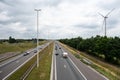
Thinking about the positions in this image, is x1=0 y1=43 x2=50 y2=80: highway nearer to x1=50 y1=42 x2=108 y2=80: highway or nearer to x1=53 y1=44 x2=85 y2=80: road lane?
x1=50 y1=42 x2=108 y2=80: highway

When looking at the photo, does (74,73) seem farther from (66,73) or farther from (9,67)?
(9,67)

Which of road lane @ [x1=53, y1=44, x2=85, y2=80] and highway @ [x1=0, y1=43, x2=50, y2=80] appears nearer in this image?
road lane @ [x1=53, y1=44, x2=85, y2=80]

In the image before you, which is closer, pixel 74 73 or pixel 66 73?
pixel 66 73

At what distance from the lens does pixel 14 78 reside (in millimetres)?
34250

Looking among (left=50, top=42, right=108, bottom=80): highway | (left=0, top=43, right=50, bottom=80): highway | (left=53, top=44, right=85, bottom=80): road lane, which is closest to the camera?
(left=53, top=44, right=85, bottom=80): road lane

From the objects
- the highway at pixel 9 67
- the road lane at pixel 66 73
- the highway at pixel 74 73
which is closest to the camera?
the road lane at pixel 66 73

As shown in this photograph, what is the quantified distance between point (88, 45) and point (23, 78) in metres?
85.2

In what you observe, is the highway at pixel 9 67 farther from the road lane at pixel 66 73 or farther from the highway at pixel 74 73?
the road lane at pixel 66 73

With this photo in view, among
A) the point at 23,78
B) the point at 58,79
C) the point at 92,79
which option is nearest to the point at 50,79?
the point at 58,79

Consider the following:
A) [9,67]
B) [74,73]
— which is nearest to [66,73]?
[74,73]

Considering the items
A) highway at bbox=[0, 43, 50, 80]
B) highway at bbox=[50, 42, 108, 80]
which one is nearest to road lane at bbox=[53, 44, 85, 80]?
highway at bbox=[50, 42, 108, 80]

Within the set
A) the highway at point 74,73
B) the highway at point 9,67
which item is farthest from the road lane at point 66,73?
the highway at point 9,67

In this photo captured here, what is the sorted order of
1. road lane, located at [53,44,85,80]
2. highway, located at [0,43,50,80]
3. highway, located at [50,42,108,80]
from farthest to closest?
1. highway, located at [0,43,50,80]
2. highway, located at [50,42,108,80]
3. road lane, located at [53,44,85,80]

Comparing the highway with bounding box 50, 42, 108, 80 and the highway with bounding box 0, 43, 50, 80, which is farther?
the highway with bounding box 0, 43, 50, 80
